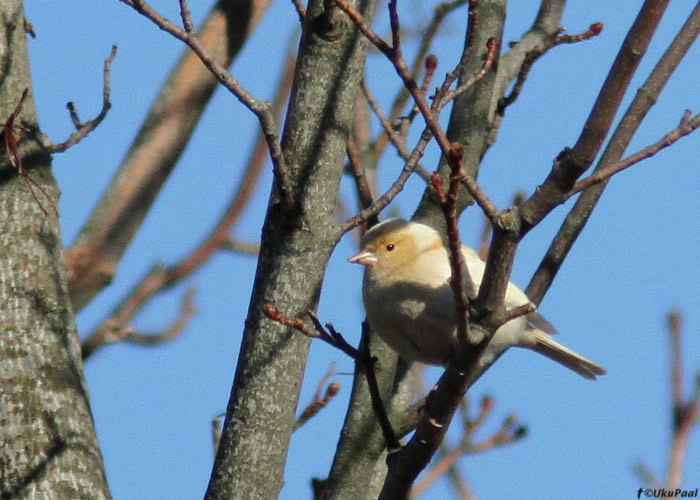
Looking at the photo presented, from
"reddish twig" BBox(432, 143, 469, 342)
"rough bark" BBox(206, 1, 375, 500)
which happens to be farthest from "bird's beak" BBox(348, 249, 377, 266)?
"reddish twig" BBox(432, 143, 469, 342)

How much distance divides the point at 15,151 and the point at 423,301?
1.66m

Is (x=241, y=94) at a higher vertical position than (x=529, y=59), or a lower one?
lower

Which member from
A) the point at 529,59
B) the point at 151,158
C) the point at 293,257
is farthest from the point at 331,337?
the point at 529,59

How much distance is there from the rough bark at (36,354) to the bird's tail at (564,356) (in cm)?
225

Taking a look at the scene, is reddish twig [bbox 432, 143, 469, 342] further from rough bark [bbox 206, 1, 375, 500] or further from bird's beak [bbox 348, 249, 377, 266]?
bird's beak [bbox 348, 249, 377, 266]

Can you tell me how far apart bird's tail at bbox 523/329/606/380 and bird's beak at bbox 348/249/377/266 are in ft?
2.66

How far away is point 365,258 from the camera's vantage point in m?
4.73

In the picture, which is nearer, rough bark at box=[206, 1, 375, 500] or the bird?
rough bark at box=[206, 1, 375, 500]

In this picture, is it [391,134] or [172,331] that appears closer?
[391,134]

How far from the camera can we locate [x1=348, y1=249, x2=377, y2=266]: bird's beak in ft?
15.4

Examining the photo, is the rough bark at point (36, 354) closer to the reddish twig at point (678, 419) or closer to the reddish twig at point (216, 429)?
the reddish twig at point (216, 429)

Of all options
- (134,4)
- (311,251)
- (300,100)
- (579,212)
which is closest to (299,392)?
(311,251)

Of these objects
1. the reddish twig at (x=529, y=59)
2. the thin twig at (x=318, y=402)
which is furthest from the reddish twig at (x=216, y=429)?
the reddish twig at (x=529, y=59)

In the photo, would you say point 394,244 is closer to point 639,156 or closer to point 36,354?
point 36,354
